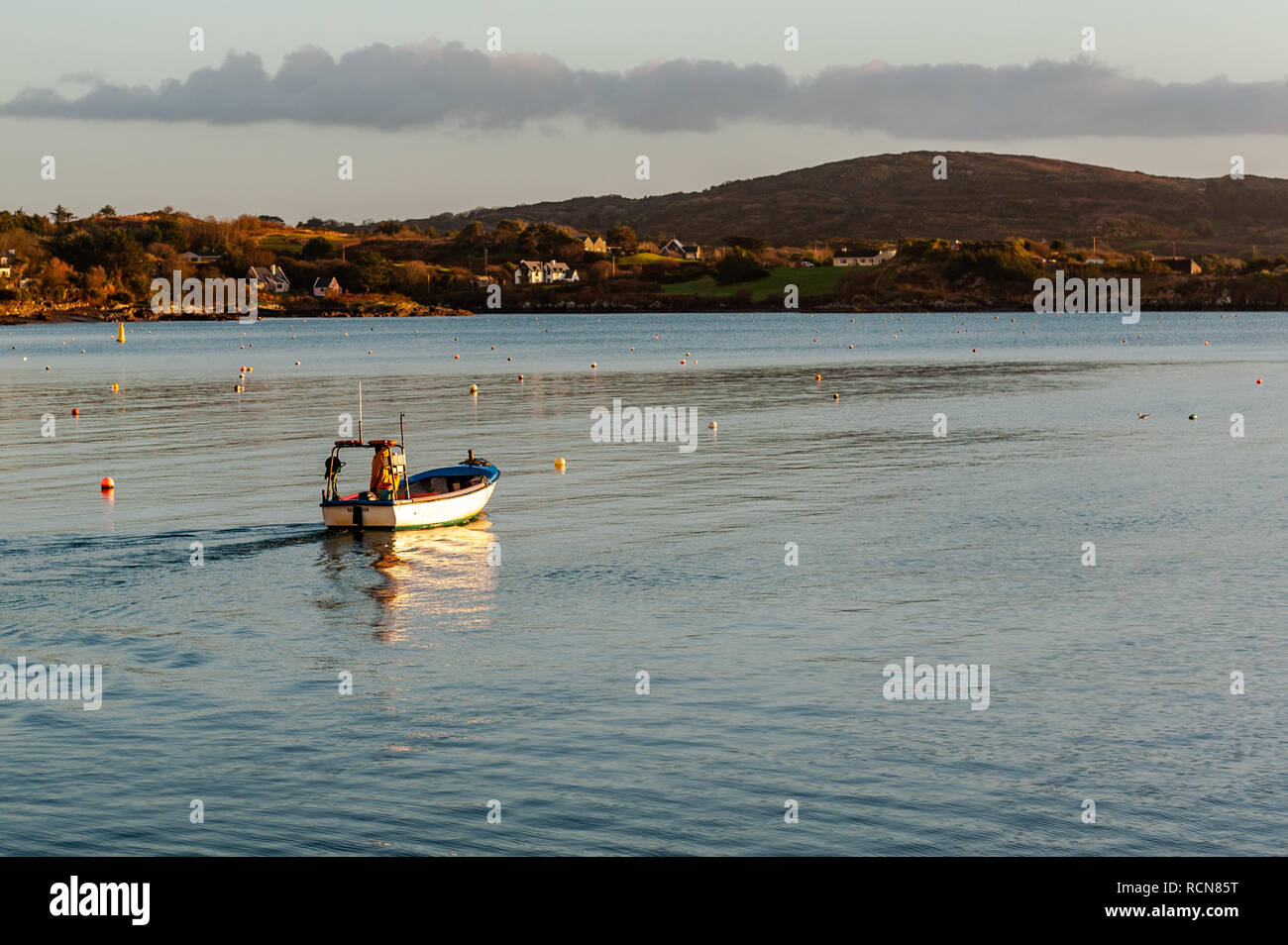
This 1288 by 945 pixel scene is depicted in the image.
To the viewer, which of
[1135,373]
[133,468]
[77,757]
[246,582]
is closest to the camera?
[77,757]

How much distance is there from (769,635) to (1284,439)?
38915 mm

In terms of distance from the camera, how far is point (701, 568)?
102ft

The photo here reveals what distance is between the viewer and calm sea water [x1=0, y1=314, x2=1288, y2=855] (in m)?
16.7

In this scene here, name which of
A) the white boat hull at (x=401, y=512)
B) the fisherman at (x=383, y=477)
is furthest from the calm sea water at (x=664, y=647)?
the fisherman at (x=383, y=477)

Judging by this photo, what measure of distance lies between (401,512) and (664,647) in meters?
13.4

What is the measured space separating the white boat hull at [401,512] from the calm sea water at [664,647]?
1.95ft

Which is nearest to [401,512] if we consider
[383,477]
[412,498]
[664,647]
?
[412,498]

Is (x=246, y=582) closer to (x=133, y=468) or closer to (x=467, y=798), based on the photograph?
(x=467, y=798)

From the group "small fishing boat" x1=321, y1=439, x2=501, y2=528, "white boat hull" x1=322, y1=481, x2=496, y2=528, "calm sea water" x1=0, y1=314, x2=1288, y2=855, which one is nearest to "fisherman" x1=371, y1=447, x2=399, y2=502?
"small fishing boat" x1=321, y1=439, x2=501, y2=528

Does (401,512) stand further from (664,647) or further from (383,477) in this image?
(664,647)

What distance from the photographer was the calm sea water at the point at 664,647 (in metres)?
16.7

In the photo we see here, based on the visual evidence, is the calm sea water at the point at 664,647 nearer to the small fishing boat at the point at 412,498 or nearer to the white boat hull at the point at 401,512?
the white boat hull at the point at 401,512

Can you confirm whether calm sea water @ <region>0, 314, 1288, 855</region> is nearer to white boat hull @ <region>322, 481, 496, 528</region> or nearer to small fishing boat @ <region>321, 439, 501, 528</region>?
white boat hull @ <region>322, 481, 496, 528</region>

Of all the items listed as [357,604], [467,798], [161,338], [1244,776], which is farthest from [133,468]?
[161,338]
